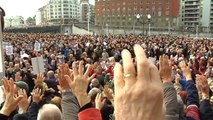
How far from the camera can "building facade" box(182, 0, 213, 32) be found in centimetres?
11424

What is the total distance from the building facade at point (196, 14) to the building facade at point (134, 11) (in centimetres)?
653

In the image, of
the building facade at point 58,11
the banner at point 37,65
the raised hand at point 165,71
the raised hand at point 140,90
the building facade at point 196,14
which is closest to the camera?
the raised hand at point 140,90

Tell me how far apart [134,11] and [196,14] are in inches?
830

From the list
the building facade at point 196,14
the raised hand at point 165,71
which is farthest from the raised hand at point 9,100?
the building facade at point 196,14

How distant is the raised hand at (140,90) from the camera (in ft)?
3.93

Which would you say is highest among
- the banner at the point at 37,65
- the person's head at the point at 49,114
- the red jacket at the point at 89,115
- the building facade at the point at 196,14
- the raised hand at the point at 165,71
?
the building facade at the point at 196,14

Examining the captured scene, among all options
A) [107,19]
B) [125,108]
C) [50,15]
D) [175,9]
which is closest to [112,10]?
[107,19]

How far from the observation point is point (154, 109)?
47.6 inches

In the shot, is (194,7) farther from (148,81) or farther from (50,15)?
(148,81)

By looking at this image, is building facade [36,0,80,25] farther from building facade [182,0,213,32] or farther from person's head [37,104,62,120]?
person's head [37,104,62,120]

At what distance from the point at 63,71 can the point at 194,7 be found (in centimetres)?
12534

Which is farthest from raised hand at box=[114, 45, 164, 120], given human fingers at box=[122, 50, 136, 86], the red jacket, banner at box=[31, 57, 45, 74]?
banner at box=[31, 57, 45, 74]

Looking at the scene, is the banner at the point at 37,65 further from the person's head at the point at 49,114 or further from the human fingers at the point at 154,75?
the human fingers at the point at 154,75

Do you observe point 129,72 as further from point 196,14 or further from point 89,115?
point 196,14
